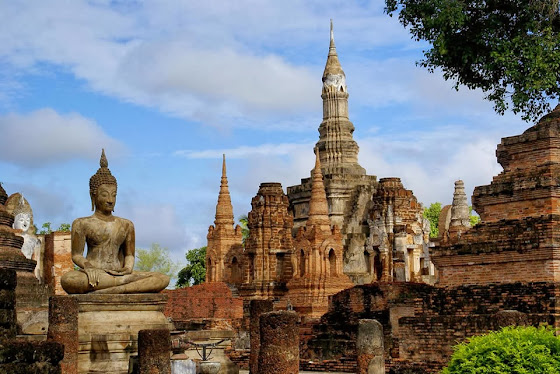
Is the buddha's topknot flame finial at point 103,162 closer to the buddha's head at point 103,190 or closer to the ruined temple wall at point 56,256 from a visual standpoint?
the buddha's head at point 103,190

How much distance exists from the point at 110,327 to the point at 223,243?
88.0 feet

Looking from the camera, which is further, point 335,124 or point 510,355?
point 335,124

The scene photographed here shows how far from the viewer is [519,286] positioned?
49.2 ft

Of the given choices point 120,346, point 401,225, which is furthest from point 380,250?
point 120,346

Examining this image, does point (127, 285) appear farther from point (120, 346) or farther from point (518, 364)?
point (518, 364)

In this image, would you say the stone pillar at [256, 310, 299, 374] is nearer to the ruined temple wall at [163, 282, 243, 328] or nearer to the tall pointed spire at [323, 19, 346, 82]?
the ruined temple wall at [163, 282, 243, 328]

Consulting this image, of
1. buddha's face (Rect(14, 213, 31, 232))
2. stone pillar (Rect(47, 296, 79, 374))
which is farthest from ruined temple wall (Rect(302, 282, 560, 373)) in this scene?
buddha's face (Rect(14, 213, 31, 232))

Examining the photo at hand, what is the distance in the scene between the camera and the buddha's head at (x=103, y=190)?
1237cm

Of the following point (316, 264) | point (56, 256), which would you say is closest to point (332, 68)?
point (316, 264)

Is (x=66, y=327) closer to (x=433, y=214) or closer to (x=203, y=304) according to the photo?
(x=203, y=304)

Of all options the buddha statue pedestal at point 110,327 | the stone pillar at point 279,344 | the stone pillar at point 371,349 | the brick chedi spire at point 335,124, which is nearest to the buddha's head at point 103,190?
the buddha statue pedestal at point 110,327

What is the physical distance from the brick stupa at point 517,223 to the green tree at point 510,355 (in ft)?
17.2

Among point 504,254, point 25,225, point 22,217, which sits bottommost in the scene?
point 504,254

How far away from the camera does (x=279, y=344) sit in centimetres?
1187
